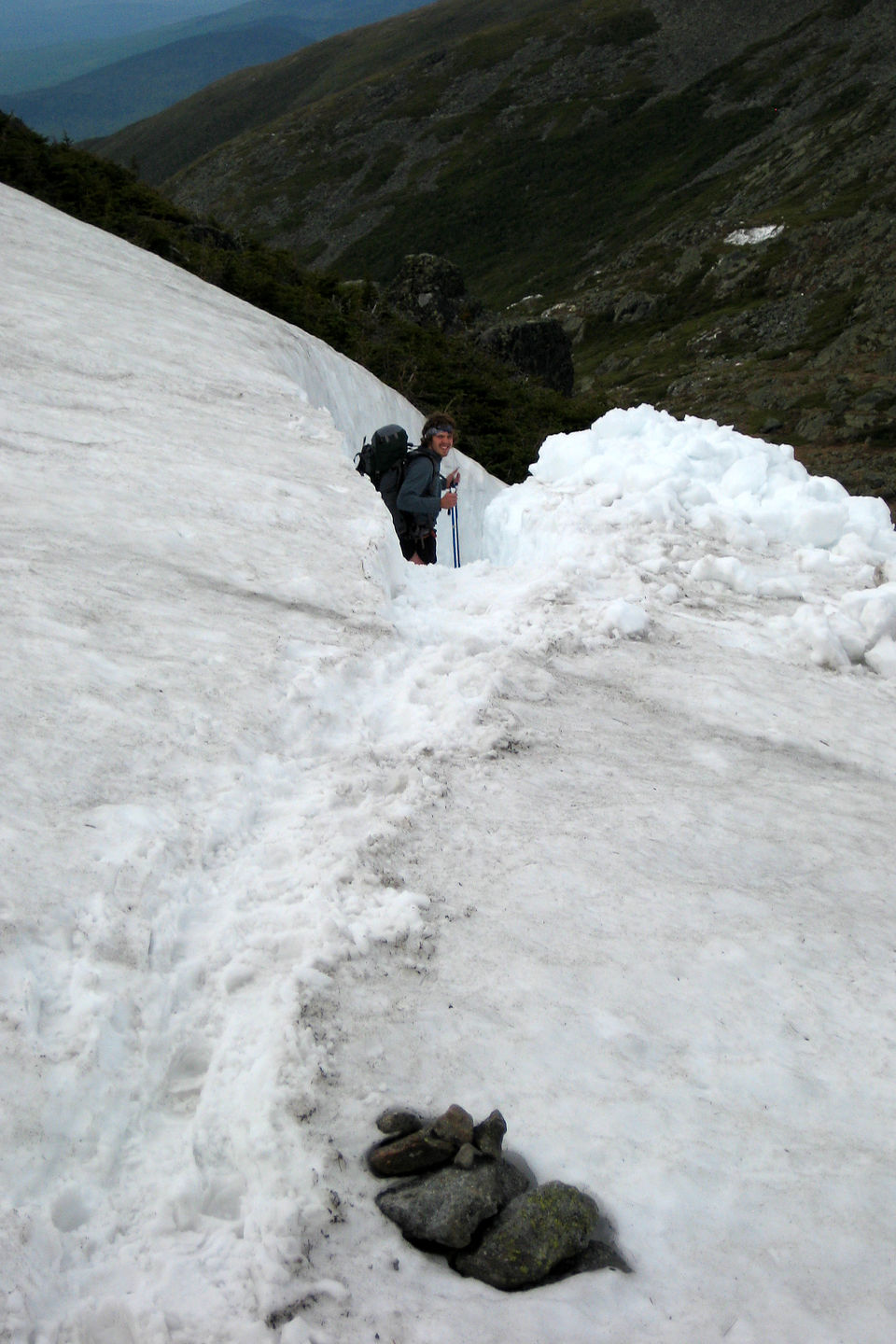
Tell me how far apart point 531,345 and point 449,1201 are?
140 ft

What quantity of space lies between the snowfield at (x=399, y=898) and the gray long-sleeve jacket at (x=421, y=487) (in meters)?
1.05

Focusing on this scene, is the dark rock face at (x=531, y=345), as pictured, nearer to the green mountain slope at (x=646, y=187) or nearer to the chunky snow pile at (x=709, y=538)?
the green mountain slope at (x=646, y=187)

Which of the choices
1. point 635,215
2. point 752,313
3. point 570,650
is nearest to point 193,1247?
point 570,650

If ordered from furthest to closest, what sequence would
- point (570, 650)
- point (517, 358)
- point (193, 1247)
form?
point (517, 358) < point (570, 650) < point (193, 1247)

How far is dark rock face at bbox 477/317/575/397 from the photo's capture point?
41.3 metres

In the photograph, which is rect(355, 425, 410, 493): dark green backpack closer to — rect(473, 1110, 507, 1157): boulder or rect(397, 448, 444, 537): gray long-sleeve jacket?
rect(397, 448, 444, 537): gray long-sleeve jacket

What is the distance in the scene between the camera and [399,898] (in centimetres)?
457

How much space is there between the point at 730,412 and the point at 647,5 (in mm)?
115975

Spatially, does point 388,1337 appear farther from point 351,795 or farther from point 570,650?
point 570,650

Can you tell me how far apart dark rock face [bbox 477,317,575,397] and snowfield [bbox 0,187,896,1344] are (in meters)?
34.4

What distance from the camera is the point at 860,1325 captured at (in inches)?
120

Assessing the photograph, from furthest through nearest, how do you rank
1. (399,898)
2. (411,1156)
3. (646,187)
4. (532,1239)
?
(646,187) → (399,898) → (411,1156) → (532,1239)

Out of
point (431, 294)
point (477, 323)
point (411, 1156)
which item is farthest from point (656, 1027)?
point (477, 323)

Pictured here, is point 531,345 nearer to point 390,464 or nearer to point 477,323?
point 477,323
